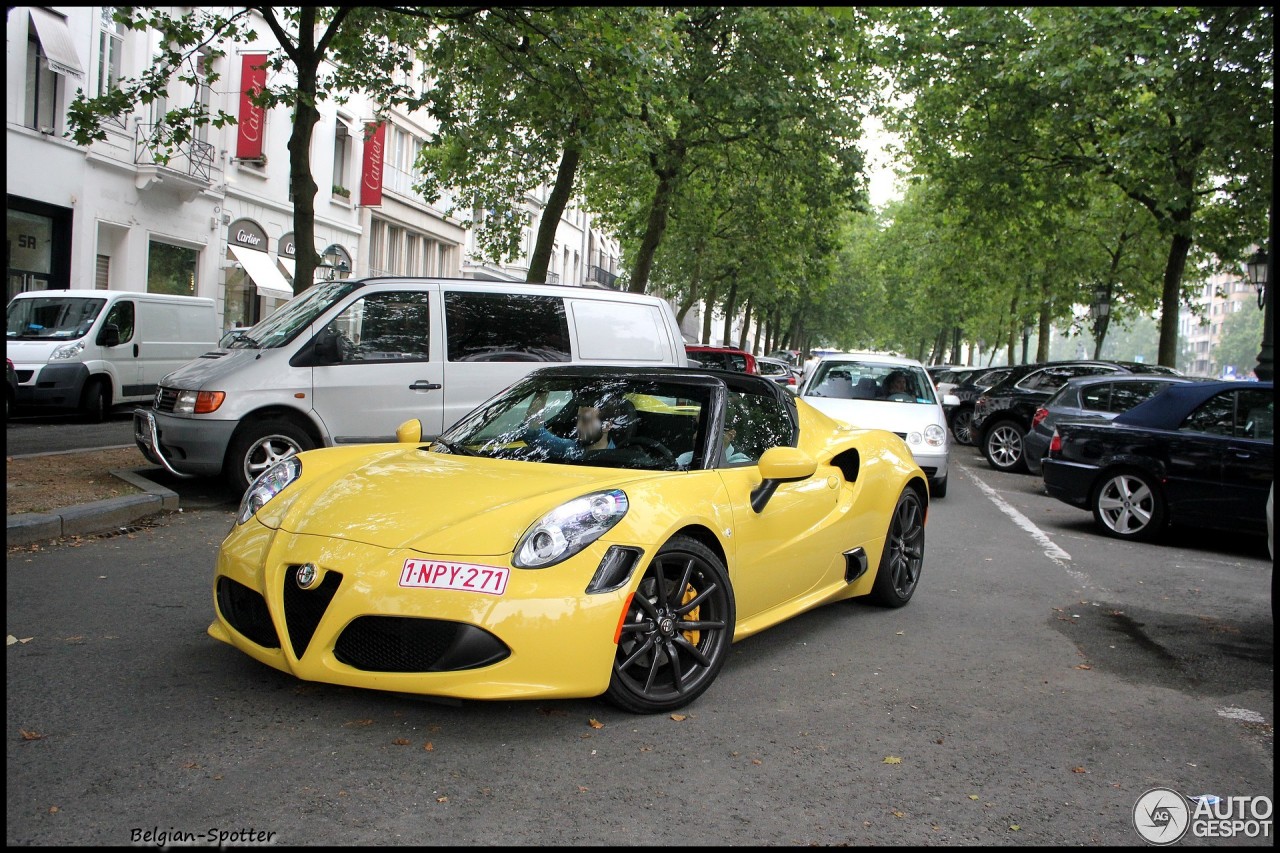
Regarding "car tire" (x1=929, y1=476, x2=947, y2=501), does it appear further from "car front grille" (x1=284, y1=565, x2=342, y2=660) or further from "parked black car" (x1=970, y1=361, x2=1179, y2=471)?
"car front grille" (x1=284, y1=565, x2=342, y2=660)

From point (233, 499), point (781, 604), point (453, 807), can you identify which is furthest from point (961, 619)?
point (233, 499)

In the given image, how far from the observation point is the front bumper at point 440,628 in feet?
12.5

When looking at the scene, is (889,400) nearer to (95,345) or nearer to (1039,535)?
(1039,535)

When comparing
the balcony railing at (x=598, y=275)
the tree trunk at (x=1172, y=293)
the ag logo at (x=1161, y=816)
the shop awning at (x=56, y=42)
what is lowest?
the ag logo at (x=1161, y=816)

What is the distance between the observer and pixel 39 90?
69.4 feet

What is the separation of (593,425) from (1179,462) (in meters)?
6.53

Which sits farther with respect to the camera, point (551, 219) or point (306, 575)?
point (551, 219)

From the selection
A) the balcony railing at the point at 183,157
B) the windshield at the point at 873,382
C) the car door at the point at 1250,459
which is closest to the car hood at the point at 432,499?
the car door at the point at 1250,459

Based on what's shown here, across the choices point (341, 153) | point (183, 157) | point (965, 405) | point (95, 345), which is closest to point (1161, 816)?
point (95, 345)

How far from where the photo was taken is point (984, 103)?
21969 mm

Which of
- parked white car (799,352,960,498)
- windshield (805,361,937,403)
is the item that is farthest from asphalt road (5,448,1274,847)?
windshield (805,361,937,403)

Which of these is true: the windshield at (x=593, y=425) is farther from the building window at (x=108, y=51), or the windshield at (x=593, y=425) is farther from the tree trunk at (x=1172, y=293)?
the building window at (x=108, y=51)

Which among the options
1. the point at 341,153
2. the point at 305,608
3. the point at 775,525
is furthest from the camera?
the point at 341,153

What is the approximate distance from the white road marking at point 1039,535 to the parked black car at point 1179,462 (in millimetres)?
502
